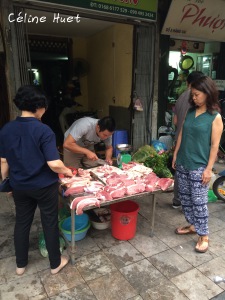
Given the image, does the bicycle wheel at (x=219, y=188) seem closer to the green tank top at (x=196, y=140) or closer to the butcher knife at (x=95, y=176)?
the green tank top at (x=196, y=140)

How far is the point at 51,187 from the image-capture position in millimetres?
2713

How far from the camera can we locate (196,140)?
3180mm

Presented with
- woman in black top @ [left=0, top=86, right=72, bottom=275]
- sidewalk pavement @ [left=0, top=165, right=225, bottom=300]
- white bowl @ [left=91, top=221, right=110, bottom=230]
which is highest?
woman in black top @ [left=0, top=86, right=72, bottom=275]

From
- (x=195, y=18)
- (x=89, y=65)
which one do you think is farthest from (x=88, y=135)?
(x=89, y=65)

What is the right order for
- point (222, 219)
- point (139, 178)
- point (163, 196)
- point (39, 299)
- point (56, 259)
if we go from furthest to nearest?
1. point (163, 196)
2. point (222, 219)
3. point (139, 178)
4. point (56, 259)
5. point (39, 299)

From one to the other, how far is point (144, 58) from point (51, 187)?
15.3 feet

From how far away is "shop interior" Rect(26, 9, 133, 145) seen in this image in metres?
6.91

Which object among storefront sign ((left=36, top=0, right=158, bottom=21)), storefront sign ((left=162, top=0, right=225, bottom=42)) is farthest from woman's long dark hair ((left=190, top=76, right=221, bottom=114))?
storefront sign ((left=162, top=0, right=225, bottom=42))

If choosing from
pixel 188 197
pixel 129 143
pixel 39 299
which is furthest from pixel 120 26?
pixel 39 299

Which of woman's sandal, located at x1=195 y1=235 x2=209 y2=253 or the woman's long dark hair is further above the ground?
the woman's long dark hair

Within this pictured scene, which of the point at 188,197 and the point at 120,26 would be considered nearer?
the point at 188,197

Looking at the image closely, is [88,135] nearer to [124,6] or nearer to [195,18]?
[124,6]

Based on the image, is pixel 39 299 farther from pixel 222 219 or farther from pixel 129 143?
pixel 129 143

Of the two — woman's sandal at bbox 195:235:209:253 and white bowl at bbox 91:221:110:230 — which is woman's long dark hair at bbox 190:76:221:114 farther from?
white bowl at bbox 91:221:110:230
